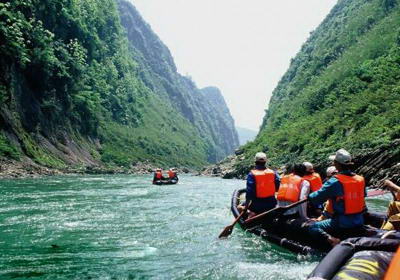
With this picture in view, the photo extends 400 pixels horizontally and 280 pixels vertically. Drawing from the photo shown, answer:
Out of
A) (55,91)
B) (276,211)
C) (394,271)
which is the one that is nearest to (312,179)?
(276,211)

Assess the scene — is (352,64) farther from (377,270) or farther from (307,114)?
(377,270)

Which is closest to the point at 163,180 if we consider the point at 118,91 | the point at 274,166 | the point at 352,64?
the point at 274,166

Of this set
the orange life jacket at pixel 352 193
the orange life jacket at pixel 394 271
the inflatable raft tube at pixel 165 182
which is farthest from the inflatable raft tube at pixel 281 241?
the inflatable raft tube at pixel 165 182

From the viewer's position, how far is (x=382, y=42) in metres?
62.7

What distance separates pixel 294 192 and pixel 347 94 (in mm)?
51431

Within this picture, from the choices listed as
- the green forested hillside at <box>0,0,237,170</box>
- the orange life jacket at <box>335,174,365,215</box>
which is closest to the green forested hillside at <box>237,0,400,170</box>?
the green forested hillside at <box>0,0,237,170</box>

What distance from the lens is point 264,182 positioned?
11.8 m

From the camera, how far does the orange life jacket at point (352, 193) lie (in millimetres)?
8008

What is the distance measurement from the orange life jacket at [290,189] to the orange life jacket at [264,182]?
19.5 inches

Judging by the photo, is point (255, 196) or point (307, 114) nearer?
point (255, 196)

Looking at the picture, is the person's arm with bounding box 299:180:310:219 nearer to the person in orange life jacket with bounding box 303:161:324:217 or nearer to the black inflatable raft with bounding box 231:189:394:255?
the black inflatable raft with bounding box 231:189:394:255

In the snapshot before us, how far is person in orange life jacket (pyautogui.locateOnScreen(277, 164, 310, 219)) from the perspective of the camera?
1100 cm

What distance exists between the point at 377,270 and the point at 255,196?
282 inches

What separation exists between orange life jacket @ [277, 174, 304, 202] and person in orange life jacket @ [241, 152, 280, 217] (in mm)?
512
